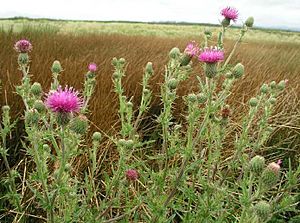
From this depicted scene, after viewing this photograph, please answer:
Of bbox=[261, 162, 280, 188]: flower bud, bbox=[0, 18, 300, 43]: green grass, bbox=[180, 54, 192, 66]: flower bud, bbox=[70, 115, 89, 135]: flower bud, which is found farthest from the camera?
bbox=[0, 18, 300, 43]: green grass

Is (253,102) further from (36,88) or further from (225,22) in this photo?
(36,88)

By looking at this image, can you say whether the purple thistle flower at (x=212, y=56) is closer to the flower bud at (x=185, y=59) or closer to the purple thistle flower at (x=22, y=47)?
the flower bud at (x=185, y=59)

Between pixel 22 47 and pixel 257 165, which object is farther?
pixel 22 47

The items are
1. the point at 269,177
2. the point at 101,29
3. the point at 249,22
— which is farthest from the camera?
the point at 101,29

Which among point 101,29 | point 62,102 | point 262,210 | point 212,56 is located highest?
point 212,56

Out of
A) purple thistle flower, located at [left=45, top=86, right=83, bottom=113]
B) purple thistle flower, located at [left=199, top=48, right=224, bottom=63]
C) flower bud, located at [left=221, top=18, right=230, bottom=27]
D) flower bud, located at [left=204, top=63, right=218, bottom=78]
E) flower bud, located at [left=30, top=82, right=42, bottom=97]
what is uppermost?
flower bud, located at [left=221, top=18, right=230, bottom=27]

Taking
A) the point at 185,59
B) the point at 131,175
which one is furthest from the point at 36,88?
the point at 185,59

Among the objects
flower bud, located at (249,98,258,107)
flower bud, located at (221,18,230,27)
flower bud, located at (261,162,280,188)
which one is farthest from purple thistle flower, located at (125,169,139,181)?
flower bud, located at (221,18,230,27)

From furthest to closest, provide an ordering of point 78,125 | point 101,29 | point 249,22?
point 101,29 → point 249,22 → point 78,125

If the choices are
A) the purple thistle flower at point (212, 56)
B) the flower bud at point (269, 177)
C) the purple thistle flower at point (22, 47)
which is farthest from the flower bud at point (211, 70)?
the purple thistle flower at point (22, 47)

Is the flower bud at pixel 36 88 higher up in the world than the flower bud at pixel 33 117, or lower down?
higher up

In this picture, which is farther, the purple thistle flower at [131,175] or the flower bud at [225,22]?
the flower bud at [225,22]

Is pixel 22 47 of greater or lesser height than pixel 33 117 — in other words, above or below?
above

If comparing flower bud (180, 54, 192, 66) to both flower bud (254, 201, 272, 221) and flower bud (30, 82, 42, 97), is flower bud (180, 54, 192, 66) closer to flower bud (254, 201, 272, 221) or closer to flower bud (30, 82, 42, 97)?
flower bud (30, 82, 42, 97)
